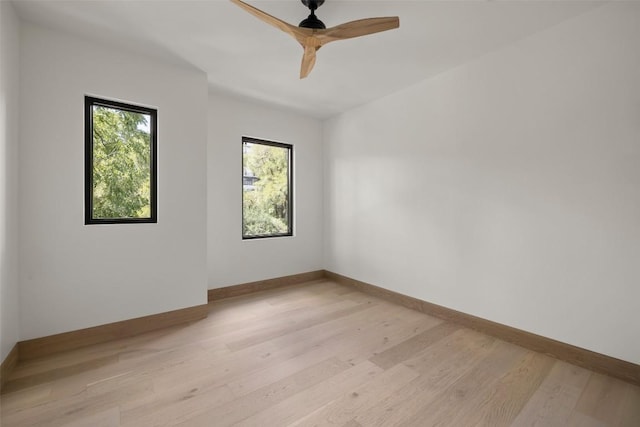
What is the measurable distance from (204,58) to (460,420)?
3.43m

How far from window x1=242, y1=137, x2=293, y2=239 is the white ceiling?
1040 mm

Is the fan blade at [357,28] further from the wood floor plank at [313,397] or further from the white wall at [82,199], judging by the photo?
the wood floor plank at [313,397]

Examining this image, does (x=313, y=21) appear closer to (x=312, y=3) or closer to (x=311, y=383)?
(x=312, y=3)

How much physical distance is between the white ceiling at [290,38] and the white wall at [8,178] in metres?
0.27

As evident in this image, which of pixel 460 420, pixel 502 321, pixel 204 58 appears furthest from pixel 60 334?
pixel 502 321

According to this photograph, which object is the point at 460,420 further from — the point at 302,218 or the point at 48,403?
the point at 302,218

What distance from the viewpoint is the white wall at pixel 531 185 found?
6.37 feet

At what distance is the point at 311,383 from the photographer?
187cm

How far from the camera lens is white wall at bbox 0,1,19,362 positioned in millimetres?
1852

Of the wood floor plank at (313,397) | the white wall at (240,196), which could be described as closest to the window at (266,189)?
the white wall at (240,196)

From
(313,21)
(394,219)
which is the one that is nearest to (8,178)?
(313,21)

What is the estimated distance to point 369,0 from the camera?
1.90 m

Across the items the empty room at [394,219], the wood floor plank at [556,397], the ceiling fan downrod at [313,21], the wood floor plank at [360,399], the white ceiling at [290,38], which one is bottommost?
the wood floor plank at [556,397]

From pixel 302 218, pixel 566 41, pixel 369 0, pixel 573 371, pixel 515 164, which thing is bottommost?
pixel 573 371
